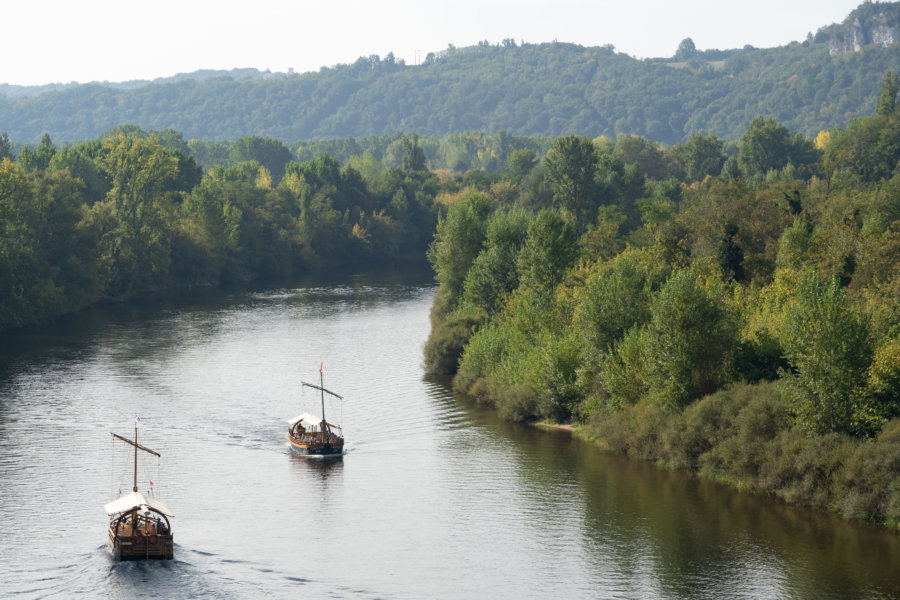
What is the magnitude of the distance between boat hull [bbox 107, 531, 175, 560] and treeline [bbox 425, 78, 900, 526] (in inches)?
1286

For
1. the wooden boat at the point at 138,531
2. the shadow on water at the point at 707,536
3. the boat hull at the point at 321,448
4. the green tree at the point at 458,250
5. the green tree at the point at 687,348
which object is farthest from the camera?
the green tree at the point at 458,250

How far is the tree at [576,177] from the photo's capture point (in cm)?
15862

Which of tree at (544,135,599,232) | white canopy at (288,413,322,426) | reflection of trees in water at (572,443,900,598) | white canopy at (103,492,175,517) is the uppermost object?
tree at (544,135,599,232)

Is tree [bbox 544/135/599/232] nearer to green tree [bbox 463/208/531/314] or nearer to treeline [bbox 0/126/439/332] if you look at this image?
green tree [bbox 463/208/531/314]

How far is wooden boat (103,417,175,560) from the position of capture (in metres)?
52.4

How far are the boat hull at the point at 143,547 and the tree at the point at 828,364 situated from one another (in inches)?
1461

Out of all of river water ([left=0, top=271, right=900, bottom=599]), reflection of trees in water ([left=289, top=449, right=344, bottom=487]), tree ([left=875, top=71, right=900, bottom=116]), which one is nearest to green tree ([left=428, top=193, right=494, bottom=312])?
river water ([left=0, top=271, right=900, bottom=599])

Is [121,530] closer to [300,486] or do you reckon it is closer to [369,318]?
[300,486]

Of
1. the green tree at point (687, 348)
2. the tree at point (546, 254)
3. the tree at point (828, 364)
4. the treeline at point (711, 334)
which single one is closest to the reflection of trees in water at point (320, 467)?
the treeline at point (711, 334)

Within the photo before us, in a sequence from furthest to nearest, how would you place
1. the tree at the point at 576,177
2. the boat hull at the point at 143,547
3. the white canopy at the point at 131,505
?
the tree at the point at 576,177 < the white canopy at the point at 131,505 < the boat hull at the point at 143,547

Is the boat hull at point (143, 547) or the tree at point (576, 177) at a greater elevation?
the tree at point (576, 177)

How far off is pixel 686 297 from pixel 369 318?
227 ft

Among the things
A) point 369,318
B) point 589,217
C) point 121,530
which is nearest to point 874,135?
point 589,217

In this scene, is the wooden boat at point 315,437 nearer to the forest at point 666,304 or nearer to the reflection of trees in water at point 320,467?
the reflection of trees in water at point 320,467
